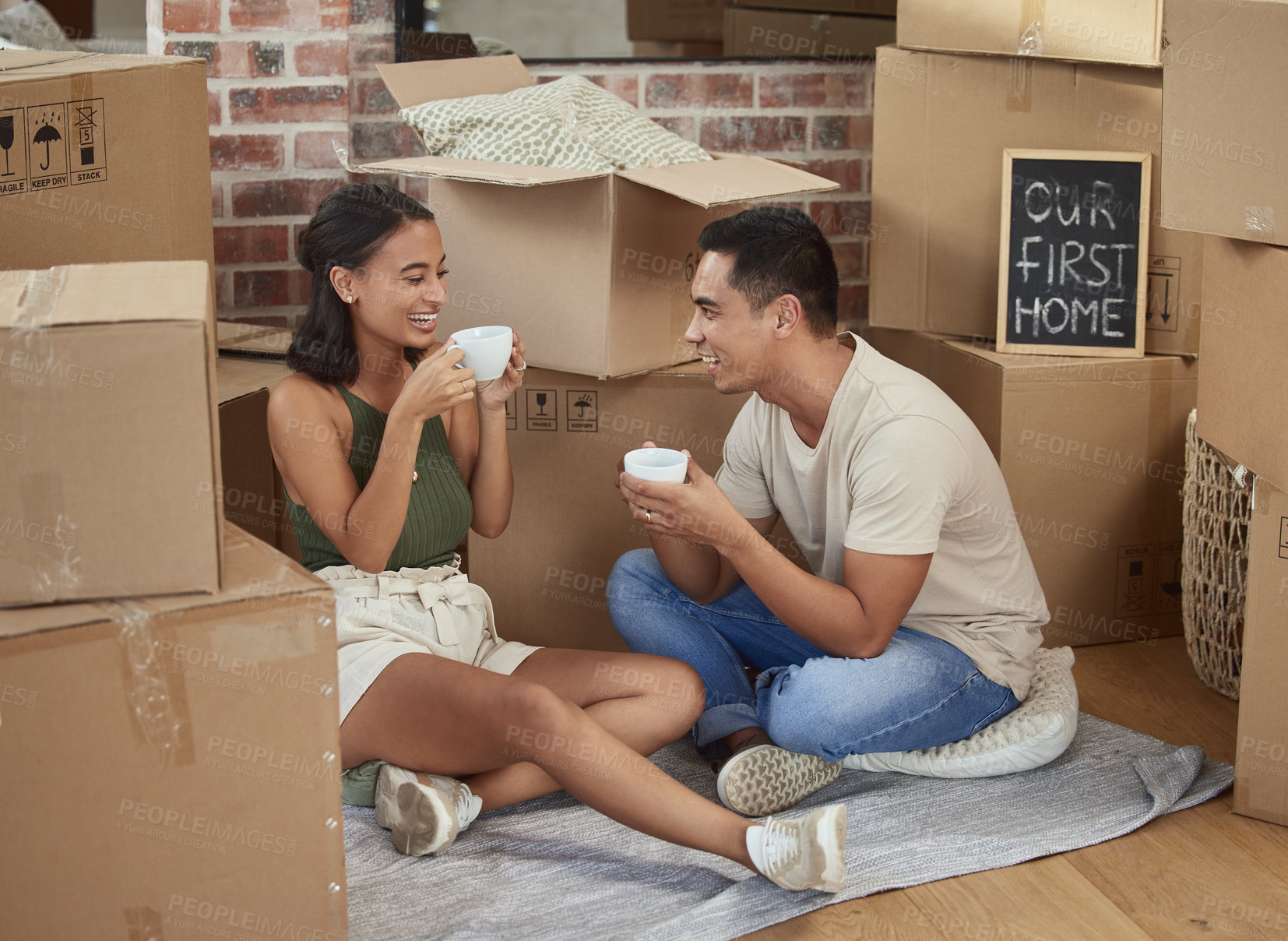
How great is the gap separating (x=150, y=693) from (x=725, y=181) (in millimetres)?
1078

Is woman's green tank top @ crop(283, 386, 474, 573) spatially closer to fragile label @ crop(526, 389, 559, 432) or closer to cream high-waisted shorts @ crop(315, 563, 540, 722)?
cream high-waisted shorts @ crop(315, 563, 540, 722)

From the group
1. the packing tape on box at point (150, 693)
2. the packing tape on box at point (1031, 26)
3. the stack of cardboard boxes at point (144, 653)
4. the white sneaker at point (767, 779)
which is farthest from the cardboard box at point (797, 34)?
the packing tape on box at point (150, 693)

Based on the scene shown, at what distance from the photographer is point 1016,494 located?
2055 mm

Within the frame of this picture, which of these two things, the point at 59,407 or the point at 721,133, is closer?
the point at 59,407

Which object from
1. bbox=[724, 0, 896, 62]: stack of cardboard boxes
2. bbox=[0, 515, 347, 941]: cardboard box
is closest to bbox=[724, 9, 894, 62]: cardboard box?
bbox=[724, 0, 896, 62]: stack of cardboard boxes

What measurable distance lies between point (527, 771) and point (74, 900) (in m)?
0.63

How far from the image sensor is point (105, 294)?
3.51ft

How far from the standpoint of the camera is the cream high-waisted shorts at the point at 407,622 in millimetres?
1499

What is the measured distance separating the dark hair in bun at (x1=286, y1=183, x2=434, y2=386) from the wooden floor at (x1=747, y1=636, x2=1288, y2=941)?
0.90m

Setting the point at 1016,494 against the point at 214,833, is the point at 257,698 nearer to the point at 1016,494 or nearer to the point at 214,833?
the point at 214,833

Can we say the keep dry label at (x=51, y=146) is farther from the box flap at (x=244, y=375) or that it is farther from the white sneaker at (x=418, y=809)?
the white sneaker at (x=418, y=809)

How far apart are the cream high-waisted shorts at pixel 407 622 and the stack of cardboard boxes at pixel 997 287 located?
942 millimetres

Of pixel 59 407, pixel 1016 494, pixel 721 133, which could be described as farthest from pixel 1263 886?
pixel 721 133

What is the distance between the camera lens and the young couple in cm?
149
